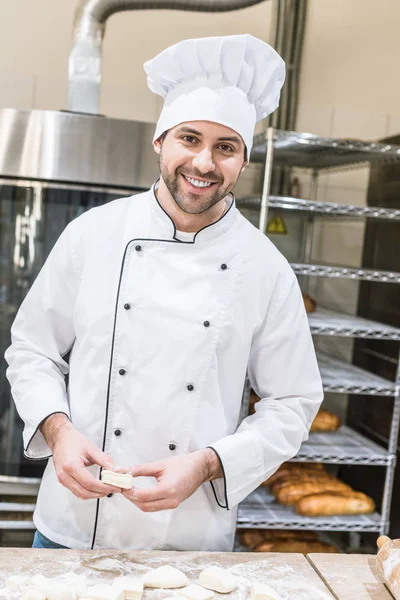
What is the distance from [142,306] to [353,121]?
192 centimetres

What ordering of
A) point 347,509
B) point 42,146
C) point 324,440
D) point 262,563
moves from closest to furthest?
1. point 262,563
2. point 42,146
3. point 347,509
4. point 324,440

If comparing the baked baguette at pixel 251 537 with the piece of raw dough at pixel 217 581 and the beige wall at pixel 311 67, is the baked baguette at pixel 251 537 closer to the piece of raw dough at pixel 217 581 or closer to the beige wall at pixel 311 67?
the beige wall at pixel 311 67

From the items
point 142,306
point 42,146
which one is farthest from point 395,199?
point 142,306

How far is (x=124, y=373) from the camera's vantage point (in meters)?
1.30

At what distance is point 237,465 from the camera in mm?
1258

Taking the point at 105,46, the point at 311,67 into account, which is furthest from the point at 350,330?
the point at 105,46

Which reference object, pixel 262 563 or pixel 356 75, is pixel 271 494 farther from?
pixel 356 75

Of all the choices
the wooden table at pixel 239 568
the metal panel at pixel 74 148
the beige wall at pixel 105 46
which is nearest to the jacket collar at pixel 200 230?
the wooden table at pixel 239 568

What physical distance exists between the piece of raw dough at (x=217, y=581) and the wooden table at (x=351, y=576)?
18 cm

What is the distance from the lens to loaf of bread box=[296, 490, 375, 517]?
2.17 m

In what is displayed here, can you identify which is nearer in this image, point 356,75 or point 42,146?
point 42,146

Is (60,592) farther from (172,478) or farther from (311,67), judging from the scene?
(311,67)

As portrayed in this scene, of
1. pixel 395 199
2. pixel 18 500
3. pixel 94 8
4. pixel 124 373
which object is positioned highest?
pixel 94 8

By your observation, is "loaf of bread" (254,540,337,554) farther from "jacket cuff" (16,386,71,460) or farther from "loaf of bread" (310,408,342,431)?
"jacket cuff" (16,386,71,460)
